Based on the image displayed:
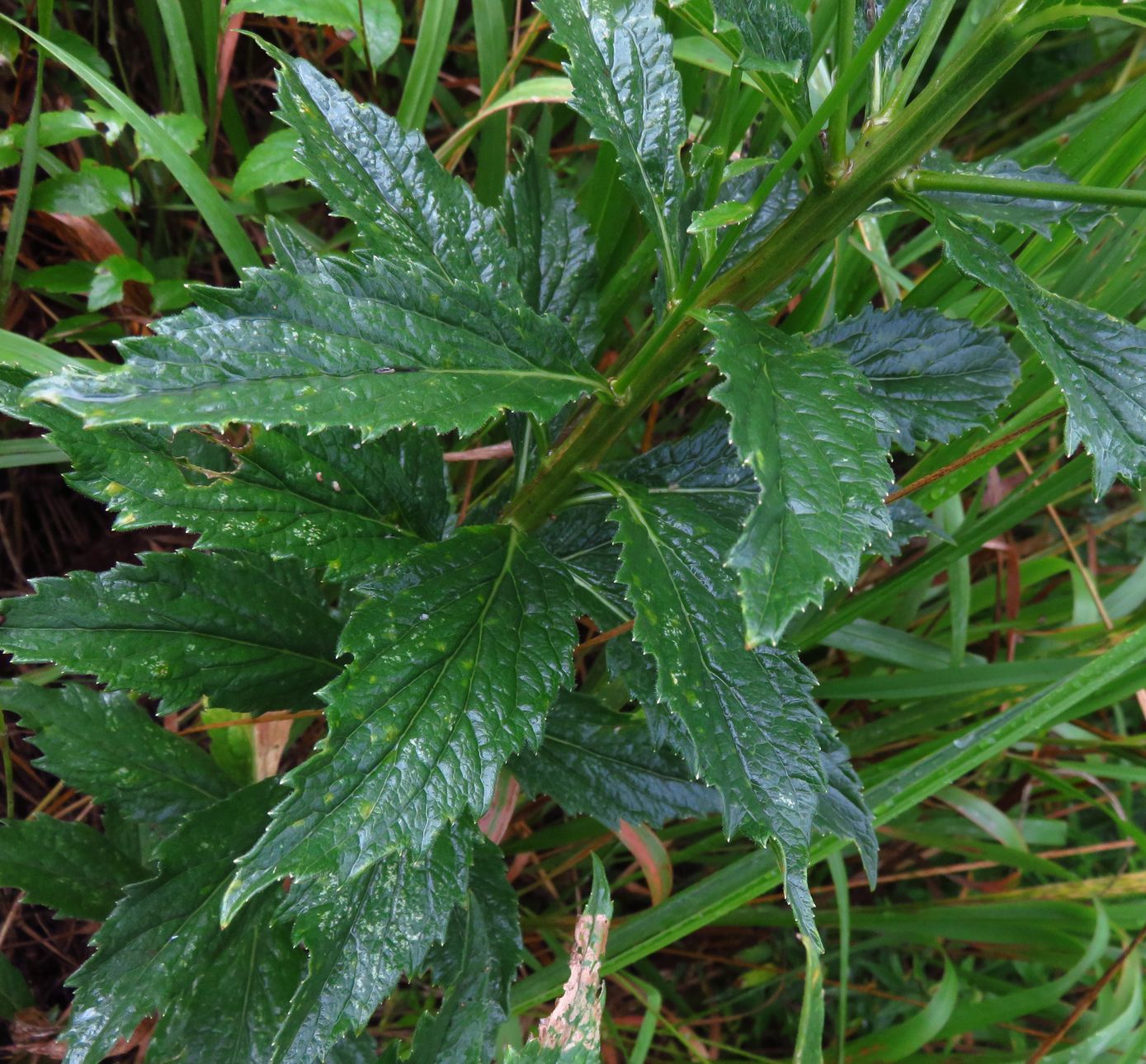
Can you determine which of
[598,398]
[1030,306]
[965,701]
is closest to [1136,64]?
[965,701]

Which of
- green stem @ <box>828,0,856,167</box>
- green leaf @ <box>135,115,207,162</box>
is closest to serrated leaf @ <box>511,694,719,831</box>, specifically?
green stem @ <box>828,0,856,167</box>

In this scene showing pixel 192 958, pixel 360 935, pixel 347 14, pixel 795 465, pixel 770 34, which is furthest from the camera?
pixel 347 14

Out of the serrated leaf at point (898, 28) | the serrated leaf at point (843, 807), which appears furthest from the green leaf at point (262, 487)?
the serrated leaf at point (898, 28)

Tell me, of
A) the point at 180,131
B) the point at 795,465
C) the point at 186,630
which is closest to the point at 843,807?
the point at 795,465

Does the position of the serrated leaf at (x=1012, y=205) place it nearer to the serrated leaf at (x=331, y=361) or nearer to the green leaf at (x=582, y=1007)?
the serrated leaf at (x=331, y=361)

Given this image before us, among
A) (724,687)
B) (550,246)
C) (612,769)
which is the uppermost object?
(550,246)

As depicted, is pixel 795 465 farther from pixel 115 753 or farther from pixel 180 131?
pixel 180 131
